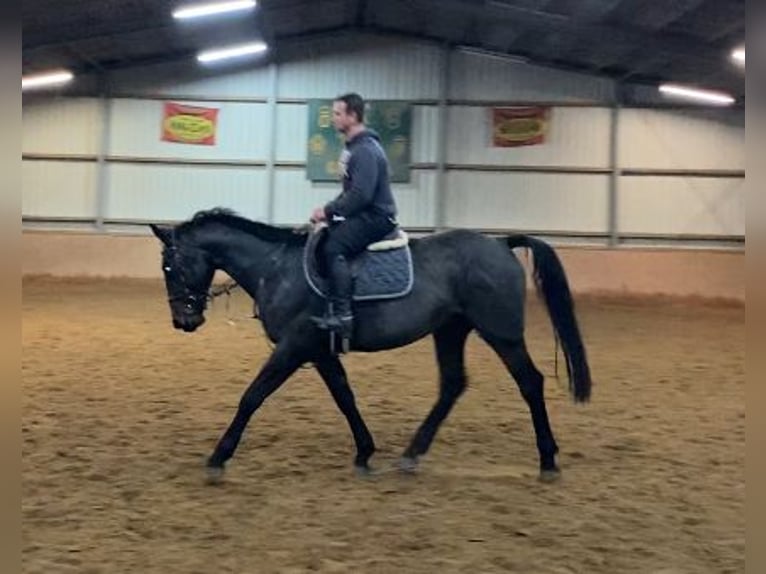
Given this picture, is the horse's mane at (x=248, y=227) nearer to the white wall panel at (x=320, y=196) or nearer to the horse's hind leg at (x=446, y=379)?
the horse's hind leg at (x=446, y=379)

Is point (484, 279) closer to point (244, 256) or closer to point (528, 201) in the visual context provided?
point (244, 256)

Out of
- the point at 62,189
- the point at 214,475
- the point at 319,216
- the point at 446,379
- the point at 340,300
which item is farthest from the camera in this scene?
the point at 62,189

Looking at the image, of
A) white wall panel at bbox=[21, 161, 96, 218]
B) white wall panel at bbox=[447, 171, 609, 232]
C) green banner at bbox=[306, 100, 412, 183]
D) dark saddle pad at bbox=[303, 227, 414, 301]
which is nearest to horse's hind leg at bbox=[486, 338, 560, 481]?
dark saddle pad at bbox=[303, 227, 414, 301]

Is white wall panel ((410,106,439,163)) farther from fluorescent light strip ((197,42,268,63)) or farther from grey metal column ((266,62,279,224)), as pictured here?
fluorescent light strip ((197,42,268,63))

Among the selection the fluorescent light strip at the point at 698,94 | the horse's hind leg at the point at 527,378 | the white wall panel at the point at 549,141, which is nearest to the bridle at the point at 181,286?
the horse's hind leg at the point at 527,378

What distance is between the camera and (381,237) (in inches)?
198

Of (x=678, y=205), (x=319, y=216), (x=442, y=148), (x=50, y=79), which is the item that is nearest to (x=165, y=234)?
(x=319, y=216)

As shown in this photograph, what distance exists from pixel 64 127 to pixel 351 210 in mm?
16644

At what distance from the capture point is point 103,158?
19.6m

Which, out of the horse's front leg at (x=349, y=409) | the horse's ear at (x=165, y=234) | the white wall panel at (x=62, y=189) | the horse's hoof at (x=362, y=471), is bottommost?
the horse's hoof at (x=362, y=471)

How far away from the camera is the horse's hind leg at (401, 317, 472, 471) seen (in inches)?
205

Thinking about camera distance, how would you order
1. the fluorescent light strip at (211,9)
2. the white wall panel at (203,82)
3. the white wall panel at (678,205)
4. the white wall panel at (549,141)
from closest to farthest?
the fluorescent light strip at (211,9), the white wall panel at (678,205), the white wall panel at (549,141), the white wall panel at (203,82)

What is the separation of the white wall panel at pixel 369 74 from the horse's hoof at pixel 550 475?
15.8m

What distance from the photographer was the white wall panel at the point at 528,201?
19500mm
